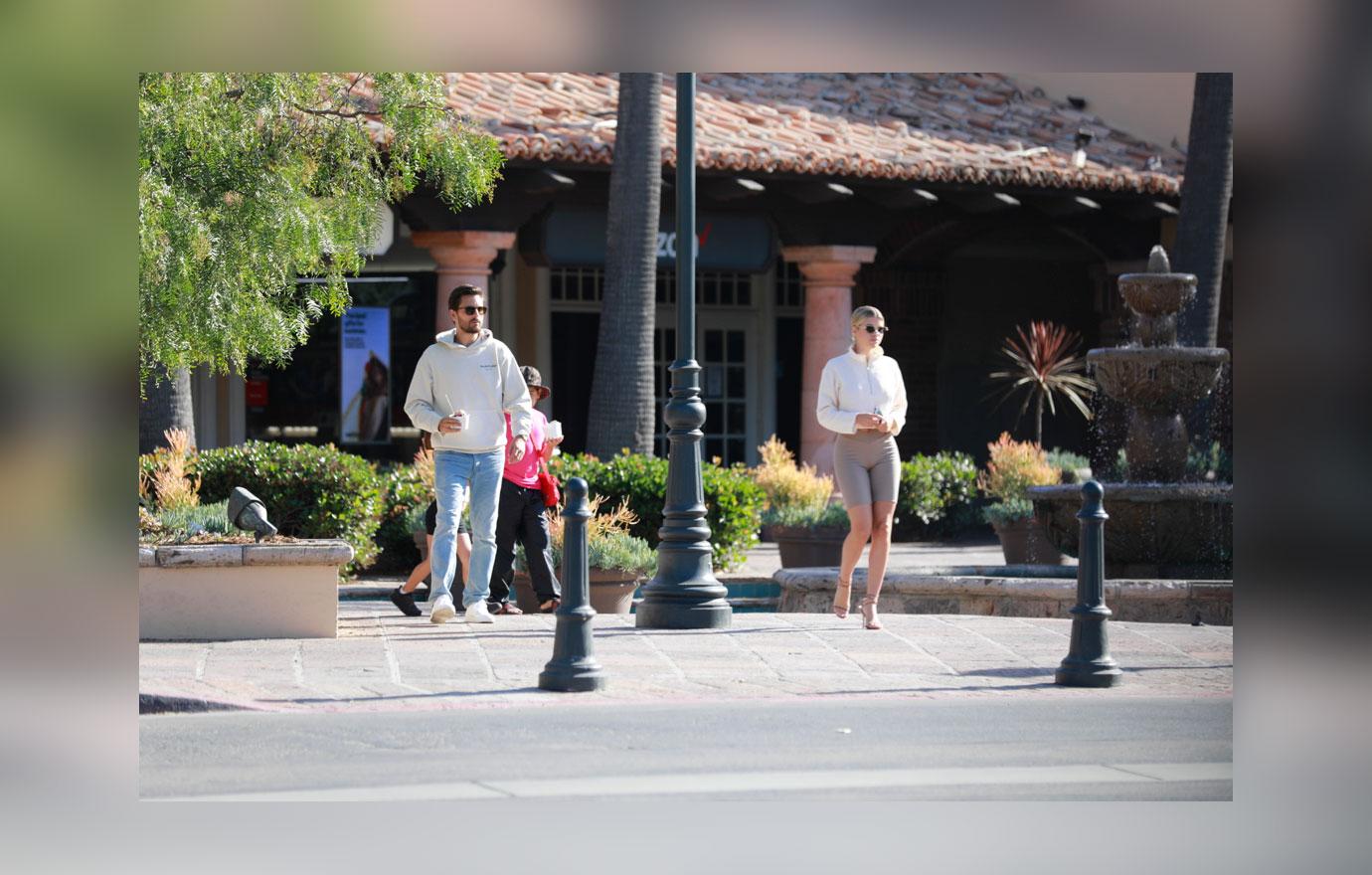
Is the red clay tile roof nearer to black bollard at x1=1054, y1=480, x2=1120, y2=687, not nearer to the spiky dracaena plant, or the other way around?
the spiky dracaena plant

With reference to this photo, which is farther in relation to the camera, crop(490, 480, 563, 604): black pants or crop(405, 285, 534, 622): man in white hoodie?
crop(490, 480, 563, 604): black pants

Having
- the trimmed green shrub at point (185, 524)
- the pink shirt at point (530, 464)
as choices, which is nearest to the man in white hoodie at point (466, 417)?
the pink shirt at point (530, 464)

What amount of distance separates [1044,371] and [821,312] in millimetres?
2546

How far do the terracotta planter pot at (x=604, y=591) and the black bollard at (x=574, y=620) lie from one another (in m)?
3.60

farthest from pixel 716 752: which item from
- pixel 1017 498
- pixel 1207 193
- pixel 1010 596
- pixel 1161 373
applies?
pixel 1207 193

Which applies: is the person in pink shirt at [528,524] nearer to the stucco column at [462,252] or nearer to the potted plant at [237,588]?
the potted plant at [237,588]

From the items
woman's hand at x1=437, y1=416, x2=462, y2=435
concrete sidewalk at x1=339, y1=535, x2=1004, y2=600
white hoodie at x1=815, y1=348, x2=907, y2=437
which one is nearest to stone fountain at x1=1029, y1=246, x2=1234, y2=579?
concrete sidewalk at x1=339, y1=535, x2=1004, y2=600

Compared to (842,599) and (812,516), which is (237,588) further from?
(812,516)

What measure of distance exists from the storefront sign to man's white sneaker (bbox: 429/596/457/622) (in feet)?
31.8

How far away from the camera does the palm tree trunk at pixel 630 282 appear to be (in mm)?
17594

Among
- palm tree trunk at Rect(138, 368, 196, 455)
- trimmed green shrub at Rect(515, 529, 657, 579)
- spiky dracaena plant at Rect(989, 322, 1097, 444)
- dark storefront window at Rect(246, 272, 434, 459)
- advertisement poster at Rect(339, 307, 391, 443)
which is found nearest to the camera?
trimmed green shrub at Rect(515, 529, 657, 579)

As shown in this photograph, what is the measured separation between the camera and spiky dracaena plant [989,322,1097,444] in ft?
70.6
